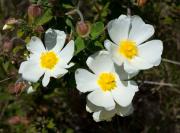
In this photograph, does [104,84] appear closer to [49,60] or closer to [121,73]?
[121,73]

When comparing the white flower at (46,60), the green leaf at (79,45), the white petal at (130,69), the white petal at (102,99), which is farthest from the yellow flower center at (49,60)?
the white petal at (130,69)

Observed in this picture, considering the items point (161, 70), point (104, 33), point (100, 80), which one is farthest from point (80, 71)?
point (161, 70)

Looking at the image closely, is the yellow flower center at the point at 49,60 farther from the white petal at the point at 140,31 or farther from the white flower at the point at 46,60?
the white petal at the point at 140,31

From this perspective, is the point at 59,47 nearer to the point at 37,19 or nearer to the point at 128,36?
the point at 37,19

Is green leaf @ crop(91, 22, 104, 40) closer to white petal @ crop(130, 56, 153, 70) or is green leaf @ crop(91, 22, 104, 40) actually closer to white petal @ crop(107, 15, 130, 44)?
white petal @ crop(107, 15, 130, 44)

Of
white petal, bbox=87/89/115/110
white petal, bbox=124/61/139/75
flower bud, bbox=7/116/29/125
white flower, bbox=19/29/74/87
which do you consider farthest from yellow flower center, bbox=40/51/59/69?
flower bud, bbox=7/116/29/125

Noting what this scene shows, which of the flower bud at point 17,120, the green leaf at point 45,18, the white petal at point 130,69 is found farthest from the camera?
the flower bud at point 17,120
